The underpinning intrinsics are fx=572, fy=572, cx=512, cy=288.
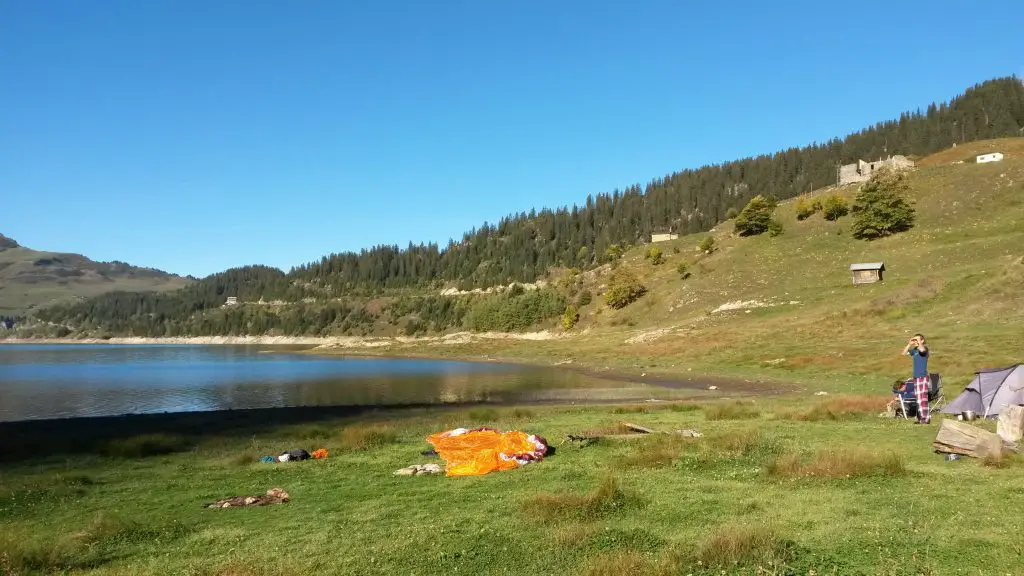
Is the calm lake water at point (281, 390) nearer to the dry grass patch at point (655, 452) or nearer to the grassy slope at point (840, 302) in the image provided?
the grassy slope at point (840, 302)

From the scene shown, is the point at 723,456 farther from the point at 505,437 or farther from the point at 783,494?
the point at 505,437

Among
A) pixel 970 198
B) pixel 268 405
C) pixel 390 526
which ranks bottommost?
pixel 268 405

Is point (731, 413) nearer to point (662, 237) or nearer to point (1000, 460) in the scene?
point (1000, 460)

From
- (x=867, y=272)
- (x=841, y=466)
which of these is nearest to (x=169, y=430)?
(x=841, y=466)

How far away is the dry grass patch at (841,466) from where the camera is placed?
1187cm

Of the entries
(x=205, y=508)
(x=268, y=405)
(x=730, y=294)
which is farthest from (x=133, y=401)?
(x=730, y=294)

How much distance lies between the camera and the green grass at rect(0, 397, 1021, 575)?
26.1 ft

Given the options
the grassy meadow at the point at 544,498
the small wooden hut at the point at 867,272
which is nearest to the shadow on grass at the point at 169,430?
the grassy meadow at the point at 544,498

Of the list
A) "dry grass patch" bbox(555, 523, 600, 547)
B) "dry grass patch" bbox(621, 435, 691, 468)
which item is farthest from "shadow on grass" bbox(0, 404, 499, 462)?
"dry grass patch" bbox(555, 523, 600, 547)

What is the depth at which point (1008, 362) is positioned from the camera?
3228 cm

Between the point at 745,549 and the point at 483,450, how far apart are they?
9599 mm

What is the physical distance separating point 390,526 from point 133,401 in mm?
50649

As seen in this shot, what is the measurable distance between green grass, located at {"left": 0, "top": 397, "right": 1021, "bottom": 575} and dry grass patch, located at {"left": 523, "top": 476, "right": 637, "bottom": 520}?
4 cm

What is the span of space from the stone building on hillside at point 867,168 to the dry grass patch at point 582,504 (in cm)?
16060
